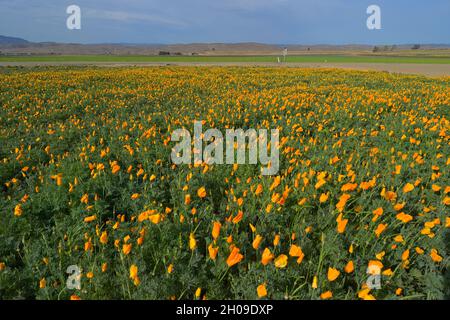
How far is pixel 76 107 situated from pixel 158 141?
17.1ft

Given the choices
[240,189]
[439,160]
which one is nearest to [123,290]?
[240,189]

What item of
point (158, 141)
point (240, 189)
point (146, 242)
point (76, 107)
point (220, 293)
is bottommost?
point (220, 293)

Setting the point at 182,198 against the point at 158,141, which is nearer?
the point at 182,198

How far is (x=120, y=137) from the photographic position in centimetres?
538

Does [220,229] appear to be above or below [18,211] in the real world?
below

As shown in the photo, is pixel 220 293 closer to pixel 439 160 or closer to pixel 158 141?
pixel 158 141

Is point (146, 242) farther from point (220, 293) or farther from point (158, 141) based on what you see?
point (158, 141)

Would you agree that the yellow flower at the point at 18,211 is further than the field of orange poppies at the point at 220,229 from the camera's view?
Yes

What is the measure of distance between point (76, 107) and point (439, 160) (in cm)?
905

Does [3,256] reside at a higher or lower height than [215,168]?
lower

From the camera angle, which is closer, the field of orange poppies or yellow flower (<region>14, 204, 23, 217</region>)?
the field of orange poppies
